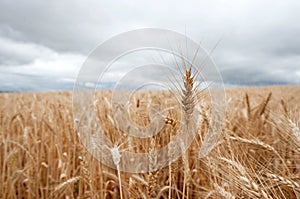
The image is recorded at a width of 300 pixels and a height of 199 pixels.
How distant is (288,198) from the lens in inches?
37.1

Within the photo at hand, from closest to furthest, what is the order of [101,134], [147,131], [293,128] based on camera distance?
[293,128] < [147,131] < [101,134]

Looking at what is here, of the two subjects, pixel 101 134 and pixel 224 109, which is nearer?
pixel 101 134

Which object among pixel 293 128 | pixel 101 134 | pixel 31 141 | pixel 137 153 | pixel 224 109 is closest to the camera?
pixel 293 128

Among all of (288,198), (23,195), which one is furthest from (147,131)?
(23,195)

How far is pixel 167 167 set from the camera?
1.69 m

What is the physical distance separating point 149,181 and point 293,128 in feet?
2.02

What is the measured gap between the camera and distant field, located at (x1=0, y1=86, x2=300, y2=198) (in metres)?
0.87

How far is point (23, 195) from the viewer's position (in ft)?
5.82

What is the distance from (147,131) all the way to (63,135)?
42.2 inches

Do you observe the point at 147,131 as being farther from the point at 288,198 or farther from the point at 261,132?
the point at 261,132

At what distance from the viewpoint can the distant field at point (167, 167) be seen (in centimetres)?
87

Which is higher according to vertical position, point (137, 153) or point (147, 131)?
point (147, 131)

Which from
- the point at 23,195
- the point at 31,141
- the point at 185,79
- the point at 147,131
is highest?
the point at 185,79

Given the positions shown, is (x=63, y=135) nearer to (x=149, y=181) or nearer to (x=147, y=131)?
(x=147, y=131)
